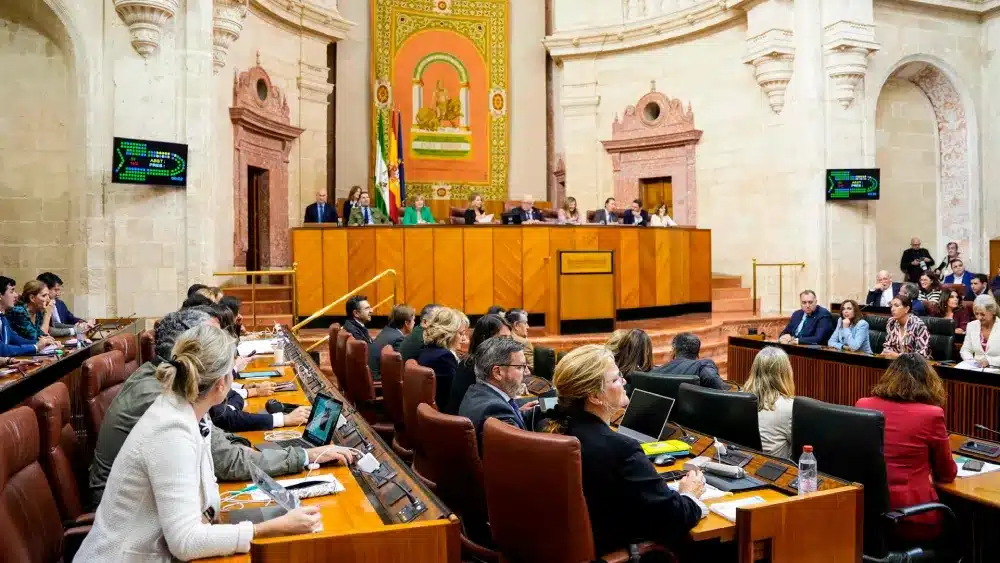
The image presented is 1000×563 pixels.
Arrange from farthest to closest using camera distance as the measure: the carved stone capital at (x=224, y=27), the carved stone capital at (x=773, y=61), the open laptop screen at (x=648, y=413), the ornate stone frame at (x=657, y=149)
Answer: the ornate stone frame at (x=657, y=149)
the carved stone capital at (x=773, y=61)
the carved stone capital at (x=224, y=27)
the open laptop screen at (x=648, y=413)

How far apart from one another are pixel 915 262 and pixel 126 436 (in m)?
10.9

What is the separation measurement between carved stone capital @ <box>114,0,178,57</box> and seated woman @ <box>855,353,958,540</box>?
7694mm

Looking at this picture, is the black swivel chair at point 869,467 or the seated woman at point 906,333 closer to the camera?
the black swivel chair at point 869,467

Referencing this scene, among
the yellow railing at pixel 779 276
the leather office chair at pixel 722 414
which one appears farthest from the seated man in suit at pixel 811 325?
the leather office chair at pixel 722 414

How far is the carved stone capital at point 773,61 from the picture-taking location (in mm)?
11070

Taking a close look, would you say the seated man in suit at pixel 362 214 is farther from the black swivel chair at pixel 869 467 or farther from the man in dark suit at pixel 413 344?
the black swivel chair at pixel 869 467

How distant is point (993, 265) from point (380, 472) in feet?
37.5

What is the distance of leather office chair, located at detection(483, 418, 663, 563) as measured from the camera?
211cm

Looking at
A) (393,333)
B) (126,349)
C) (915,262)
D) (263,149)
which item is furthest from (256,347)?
(915,262)

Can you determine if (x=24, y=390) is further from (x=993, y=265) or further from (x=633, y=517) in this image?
(x=993, y=265)

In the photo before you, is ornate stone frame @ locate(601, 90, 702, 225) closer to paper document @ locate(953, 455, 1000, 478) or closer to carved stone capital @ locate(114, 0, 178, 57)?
carved stone capital @ locate(114, 0, 178, 57)

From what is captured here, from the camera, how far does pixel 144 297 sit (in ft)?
26.1

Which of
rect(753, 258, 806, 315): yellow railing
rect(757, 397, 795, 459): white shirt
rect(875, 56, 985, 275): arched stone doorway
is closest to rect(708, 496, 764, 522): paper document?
rect(757, 397, 795, 459): white shirt

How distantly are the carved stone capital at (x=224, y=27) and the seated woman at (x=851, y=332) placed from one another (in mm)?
7927
